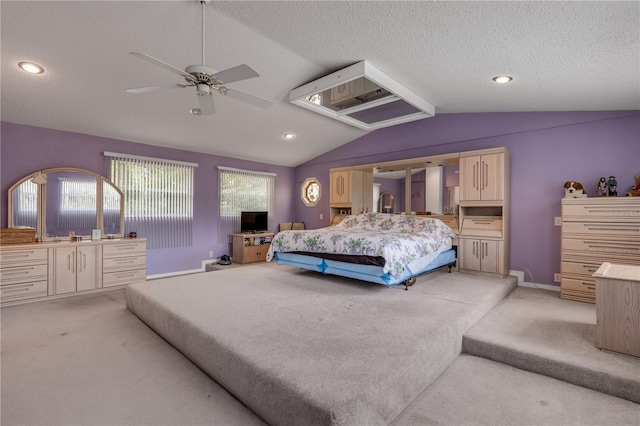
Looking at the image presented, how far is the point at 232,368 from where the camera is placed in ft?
6.49

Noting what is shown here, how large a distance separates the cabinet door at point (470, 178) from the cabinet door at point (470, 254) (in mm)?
669

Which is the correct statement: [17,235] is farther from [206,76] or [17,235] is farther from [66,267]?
[206,76]

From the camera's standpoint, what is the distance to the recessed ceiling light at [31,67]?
305 centimetres

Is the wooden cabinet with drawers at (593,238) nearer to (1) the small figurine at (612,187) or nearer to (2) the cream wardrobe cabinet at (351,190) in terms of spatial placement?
(1) the small figurine at (612,187)

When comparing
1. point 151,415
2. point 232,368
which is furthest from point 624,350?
point 151,415

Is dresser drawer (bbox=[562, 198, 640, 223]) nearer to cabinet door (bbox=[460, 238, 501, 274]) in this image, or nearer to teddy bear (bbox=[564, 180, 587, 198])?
teddy bear (bbox=[564, 180, 587, 198])

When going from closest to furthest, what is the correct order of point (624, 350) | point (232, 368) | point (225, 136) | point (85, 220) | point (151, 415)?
point (151, 415)
point (232, 368)
point (624, 350)
point (85, 220)
point (225, 136)

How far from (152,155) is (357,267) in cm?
414

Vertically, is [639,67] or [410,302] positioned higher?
[639,67]

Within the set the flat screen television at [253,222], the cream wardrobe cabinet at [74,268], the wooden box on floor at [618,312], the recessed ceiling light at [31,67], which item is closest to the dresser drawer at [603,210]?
the wooden box on floor at [618,312]

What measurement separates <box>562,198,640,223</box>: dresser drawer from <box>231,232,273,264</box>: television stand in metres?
5.11

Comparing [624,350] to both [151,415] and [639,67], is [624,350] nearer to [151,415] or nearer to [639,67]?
[639,67]

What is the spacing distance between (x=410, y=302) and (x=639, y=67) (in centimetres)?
290

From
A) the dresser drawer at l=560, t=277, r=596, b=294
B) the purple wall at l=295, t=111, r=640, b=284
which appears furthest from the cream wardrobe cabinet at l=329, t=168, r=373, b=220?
Result: the dresser drawer at l=560, t=277, r=596, b=294
